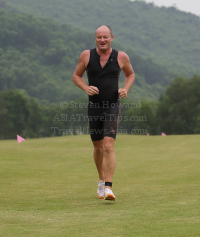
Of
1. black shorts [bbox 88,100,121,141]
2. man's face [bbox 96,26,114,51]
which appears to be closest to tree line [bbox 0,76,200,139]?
black shorts [bbox 88,100,121,141]

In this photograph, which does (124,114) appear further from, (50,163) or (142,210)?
(142,210)

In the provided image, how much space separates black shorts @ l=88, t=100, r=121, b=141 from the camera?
26.0ft

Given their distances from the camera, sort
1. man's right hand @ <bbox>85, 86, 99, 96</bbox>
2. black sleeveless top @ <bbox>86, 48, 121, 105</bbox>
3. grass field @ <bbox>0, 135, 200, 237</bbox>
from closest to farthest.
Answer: grass field @ <bbox>0, 135, 200, 237</bbox> → man's right hand @ <bbox>85, 86, 99, 96</bbox> → black sleeveless top @ <bbox>86, 48, 121, 105</bbox>

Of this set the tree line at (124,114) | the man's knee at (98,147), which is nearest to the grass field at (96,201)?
the man's knee at (98,147)

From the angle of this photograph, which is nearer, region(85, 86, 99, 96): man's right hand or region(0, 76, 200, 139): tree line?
region(85, 86, 99, 96): man's right hand

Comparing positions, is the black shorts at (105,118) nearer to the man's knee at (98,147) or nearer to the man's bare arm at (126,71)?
the man's bare arm at (126,71)

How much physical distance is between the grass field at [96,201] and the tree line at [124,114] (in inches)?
3204

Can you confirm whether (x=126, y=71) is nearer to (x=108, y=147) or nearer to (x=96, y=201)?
(x=108, y=147)

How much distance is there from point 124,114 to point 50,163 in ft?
414

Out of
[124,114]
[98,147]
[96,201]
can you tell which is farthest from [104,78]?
[124,114]

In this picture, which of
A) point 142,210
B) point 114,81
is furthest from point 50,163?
point 142,210

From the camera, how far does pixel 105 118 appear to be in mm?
8000

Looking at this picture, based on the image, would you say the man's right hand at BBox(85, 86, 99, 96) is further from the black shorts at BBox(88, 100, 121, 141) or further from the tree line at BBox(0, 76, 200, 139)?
the tree line at BBox(0, 76, 200, 139)

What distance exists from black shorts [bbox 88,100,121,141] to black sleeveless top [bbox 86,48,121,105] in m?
0.09
